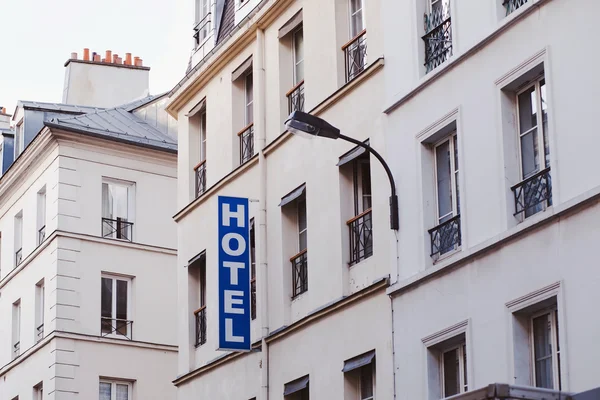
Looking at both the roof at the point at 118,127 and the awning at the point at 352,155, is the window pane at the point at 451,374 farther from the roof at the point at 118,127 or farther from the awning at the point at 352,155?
the roof at the point at 118,127

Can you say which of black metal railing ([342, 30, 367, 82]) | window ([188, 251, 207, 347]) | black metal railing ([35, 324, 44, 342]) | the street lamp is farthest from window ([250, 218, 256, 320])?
black metal railing ([35, 324, 44, 342])

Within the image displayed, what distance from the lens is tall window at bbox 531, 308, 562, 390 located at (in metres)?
17.2

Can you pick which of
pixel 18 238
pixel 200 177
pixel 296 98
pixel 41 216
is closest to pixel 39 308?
pixel 41 216

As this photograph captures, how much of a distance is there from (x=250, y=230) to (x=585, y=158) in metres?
10.2

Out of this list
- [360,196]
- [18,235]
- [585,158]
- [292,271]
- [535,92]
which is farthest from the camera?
[18,235]

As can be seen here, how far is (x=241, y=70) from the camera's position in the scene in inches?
1077

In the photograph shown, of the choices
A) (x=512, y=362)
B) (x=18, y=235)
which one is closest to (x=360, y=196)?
(x=512, y=362)

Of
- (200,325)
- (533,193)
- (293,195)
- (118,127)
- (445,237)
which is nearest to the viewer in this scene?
(533,193)

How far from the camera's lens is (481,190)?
61.7 ft

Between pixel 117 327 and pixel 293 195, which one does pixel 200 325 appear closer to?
pixel 293 195

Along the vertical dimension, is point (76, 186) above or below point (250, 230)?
above

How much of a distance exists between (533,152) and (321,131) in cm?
362

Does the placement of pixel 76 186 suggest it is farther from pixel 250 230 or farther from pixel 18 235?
pixel 250 230

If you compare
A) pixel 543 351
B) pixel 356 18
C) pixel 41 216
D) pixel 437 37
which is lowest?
pixel 543 351
